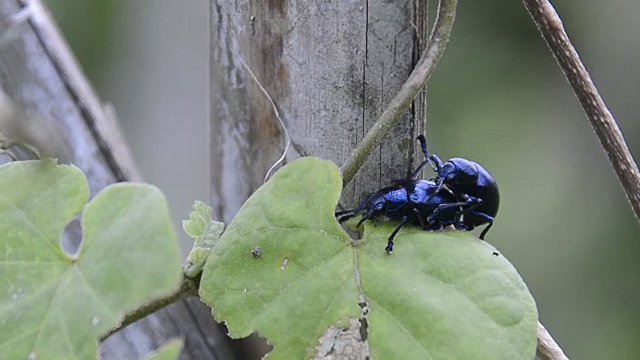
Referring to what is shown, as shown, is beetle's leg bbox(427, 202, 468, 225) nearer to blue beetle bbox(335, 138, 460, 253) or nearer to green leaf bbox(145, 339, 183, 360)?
blue beetle bbox(335, 138, 460, 253)

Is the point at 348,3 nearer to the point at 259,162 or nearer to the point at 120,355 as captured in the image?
the point at 259,162

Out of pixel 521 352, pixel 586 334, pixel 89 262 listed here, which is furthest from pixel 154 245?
pixel 586 334

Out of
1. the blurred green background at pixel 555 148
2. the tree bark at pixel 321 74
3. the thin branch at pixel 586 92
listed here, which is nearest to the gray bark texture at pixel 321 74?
the tree bark at pixel 321 74

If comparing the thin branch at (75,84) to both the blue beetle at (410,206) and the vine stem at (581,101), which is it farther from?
the vine stem at (581,101)

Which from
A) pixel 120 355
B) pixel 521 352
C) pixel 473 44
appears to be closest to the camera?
pixel 521 352

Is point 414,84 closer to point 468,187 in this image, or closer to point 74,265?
point 468,187

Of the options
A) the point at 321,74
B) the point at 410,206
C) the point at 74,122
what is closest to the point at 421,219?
the point at 410,206
